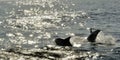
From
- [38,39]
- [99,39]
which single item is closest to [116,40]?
[99,39]

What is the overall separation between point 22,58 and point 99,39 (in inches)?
675

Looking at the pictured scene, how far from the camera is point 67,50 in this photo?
43438mm

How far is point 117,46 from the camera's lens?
160ft

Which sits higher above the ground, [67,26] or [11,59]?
[11,59]

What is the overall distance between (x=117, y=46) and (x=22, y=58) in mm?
16073

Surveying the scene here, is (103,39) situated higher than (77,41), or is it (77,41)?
(77,41)

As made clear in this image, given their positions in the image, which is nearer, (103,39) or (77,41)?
(77,41)

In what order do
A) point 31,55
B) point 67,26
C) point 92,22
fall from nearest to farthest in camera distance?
point 31,55 < point 67,26 < point 92,22

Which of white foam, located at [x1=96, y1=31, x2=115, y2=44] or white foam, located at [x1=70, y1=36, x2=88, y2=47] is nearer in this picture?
white foam, located at [x1=70, y1=36, x2=88, y2=47]

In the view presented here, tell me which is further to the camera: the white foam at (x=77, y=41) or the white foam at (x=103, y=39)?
the white foam at (x=103, y=39)

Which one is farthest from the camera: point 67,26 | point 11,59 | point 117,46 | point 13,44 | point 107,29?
point 67,26

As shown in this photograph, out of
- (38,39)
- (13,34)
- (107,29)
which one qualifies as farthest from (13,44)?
(107,29)

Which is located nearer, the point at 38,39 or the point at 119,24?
the point at 38,39

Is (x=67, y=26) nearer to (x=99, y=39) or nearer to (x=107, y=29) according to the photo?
(x=107, y=29)
